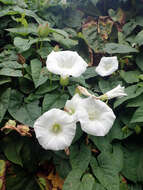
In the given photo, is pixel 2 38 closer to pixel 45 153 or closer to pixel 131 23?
pixel 45 153

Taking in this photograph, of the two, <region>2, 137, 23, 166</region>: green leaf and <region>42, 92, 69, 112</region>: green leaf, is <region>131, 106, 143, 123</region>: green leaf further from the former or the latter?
<region>2, 137, 23, 166</region>: green leaf

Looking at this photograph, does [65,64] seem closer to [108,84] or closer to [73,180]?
[108,84]

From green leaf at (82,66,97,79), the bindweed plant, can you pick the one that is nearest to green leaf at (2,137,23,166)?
the bindweed plant

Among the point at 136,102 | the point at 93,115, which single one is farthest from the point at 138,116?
the point at 93,115

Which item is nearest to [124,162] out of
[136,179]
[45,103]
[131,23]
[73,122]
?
[136,179]

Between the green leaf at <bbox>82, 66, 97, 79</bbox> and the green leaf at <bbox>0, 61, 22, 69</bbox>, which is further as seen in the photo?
the green leaf at <bbox>82, 66, 97, 79</bbox>

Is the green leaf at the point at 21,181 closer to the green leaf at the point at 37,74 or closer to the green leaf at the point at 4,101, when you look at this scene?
the green leaf at the point at 4,101
